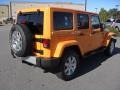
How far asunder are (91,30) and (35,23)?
7.68 ft

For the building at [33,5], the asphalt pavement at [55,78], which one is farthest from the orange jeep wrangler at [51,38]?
the building at [33,5]

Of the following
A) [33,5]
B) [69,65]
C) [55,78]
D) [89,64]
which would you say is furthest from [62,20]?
[33,5]

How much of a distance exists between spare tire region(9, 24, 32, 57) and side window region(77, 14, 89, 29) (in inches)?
66.7

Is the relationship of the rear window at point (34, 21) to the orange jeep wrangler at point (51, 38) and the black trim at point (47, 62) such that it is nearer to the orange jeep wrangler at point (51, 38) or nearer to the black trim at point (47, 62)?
the orange jeep wrangler at point (51, 38)

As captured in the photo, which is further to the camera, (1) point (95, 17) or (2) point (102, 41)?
(2) point (102, 41)

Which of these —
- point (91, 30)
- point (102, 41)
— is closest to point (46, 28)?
point (91, 30)

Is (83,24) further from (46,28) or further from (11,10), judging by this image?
(11,10)

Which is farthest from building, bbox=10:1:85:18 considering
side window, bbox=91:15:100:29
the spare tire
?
the spare tire

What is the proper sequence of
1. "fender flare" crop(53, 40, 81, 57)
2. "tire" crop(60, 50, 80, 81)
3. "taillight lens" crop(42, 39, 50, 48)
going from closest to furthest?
"taillight lens" crop(42, 39, 50, 48) < "fender flare" crop(53, 40, 81, 57) < "tire" crop(60, 50, 80, 81)

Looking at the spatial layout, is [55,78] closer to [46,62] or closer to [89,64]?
[46,62]

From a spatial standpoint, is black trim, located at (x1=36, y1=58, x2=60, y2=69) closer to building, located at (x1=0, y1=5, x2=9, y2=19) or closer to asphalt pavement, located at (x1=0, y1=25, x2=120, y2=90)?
asphalt pavement, located at (x1=0, y1=25, x2=120, y2=90)

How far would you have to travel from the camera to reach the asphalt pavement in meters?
5.60

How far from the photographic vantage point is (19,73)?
660 centimetres

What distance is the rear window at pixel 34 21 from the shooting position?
5637 mm
